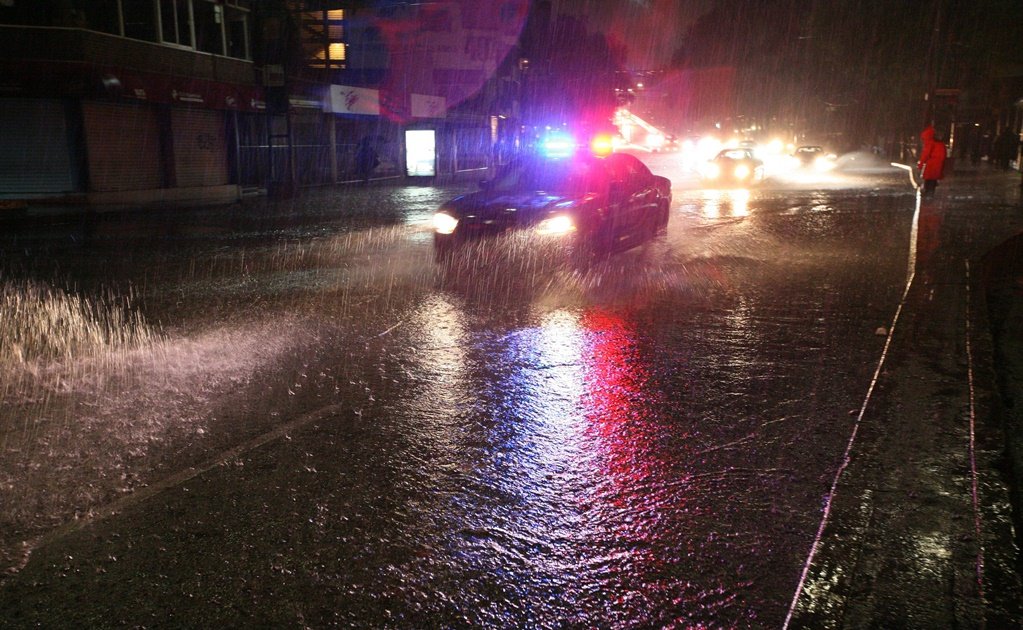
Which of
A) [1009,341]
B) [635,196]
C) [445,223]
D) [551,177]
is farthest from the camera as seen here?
→ [635,196]

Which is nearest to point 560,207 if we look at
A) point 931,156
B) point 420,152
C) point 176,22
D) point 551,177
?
point 551,177

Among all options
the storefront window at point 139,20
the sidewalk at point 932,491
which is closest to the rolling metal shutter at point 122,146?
the storefront window at point 139,20

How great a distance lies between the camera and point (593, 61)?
2047 inches

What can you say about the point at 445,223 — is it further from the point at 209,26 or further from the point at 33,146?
the point at 209,26

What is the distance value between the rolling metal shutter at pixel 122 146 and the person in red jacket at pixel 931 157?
21.4m

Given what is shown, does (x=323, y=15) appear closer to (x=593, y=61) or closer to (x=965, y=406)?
(x=593, y=61)

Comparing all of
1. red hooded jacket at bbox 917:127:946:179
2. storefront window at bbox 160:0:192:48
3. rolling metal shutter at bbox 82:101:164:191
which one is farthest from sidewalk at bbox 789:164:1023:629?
storefront window at bbox 160:0:192:48

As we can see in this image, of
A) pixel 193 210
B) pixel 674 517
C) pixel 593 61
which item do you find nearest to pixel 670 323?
pixel 674 517

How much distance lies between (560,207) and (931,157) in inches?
537

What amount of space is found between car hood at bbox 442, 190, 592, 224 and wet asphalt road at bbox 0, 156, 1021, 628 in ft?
4.46

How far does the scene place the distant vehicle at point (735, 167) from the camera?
2941 centimetres

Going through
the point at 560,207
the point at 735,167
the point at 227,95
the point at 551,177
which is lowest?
the point at 560,207

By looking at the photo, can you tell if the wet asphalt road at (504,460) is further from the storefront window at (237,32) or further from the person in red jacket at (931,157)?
the storefront window at (237,32)

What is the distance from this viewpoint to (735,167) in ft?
96.5
